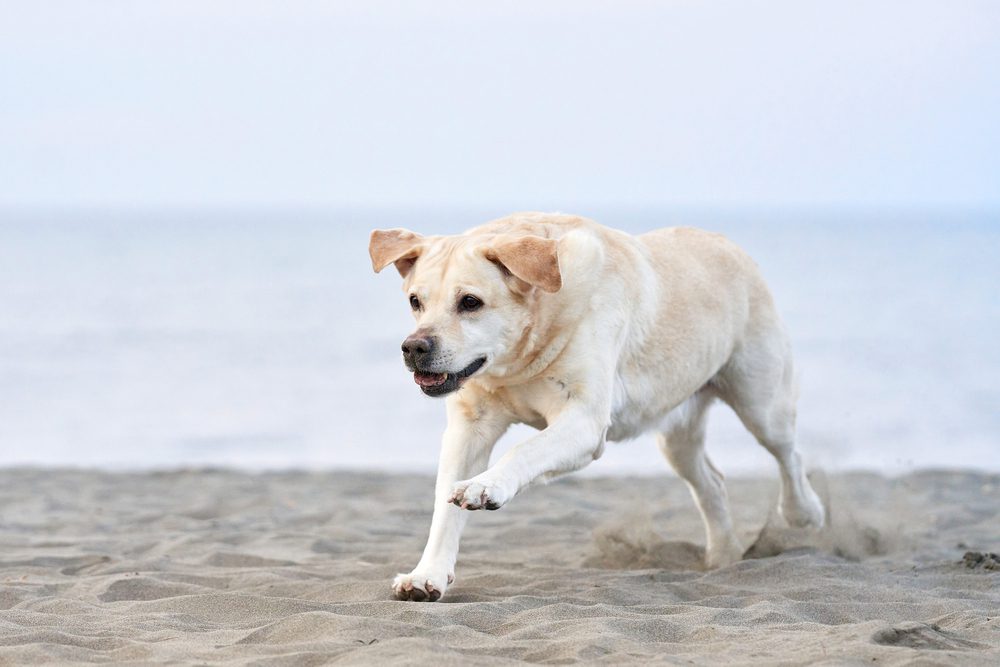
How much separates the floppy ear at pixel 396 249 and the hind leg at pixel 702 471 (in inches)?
80.4

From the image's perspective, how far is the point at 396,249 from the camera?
5.73 metres

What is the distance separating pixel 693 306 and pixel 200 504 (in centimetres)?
461

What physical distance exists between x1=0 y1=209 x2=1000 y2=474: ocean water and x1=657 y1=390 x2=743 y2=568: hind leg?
1.05 metres

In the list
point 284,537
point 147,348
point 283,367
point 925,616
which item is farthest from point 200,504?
point 147,348

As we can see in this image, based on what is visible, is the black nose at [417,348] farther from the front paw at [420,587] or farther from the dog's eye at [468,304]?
the front paw at [420,587]

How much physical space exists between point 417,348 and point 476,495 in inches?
28.1

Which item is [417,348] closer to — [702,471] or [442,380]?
[442,380]

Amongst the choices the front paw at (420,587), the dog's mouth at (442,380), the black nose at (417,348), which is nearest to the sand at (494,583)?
the front paw at (420,587)

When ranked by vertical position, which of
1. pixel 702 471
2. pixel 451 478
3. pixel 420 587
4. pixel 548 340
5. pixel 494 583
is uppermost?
pixel 548 340

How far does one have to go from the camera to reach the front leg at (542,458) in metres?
4.68

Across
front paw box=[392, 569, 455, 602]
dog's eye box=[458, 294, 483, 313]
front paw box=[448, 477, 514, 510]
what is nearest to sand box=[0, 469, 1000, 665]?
front paw box=[392, 569, 455, 602]

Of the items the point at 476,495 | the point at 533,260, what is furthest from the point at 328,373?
the point at 476,495

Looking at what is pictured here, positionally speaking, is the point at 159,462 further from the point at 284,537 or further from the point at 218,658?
the point at 218,658

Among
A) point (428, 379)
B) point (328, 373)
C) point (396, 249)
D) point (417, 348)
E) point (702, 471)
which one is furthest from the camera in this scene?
point (328, 373)
